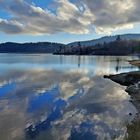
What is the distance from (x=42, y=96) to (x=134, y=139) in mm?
23619

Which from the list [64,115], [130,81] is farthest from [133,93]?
[64,115]

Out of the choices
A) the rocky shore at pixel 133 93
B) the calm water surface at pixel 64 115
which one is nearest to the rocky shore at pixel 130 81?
the rocky shore at pixel 133 93

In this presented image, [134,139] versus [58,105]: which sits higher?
[134,139]

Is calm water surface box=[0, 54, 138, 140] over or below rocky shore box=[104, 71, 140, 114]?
over

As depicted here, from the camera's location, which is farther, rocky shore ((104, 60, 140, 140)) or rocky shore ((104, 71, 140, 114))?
rocky shore ((104, 71, 140, 114))

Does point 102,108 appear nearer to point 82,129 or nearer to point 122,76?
point 82,129

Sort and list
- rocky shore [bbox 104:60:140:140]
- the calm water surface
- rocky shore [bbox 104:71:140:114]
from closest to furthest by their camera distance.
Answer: rocky shore [bbox 104:60:140:140] < the calm water surface < rocky shore [bbox 104:71:140:114]

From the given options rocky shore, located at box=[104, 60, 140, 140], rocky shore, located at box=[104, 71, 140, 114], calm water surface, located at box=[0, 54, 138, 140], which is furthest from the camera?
rocky shore, located at box=[104, 71, 140, 114]

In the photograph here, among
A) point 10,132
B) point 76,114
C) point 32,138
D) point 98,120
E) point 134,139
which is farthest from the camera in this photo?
point 76,114

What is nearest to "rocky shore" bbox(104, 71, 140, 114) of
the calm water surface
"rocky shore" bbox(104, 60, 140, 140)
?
"rocky shore" bbox(104, 60, 140, 140)

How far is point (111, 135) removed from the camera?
21641 millimetres

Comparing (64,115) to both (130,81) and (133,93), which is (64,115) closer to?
(133,93)

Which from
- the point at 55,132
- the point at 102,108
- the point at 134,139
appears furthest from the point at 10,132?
the point at 102,108

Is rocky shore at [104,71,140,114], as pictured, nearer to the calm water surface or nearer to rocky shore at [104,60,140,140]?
rocky shore at [104,60,140,140]
